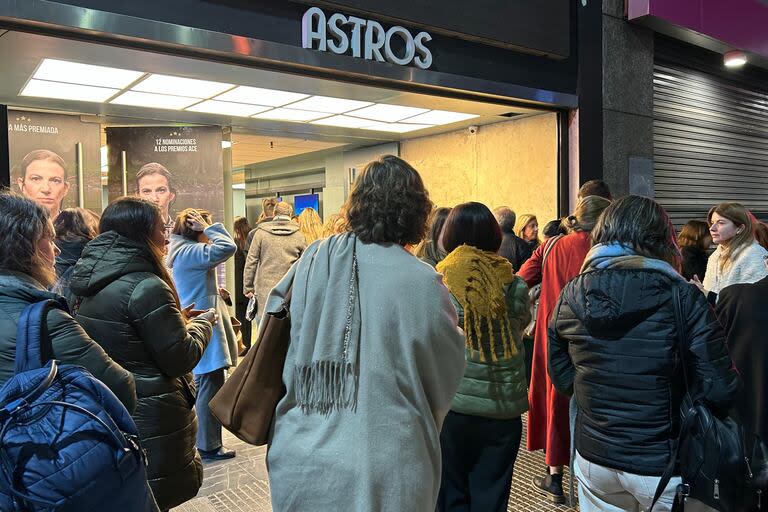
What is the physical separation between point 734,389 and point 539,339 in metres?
2.06

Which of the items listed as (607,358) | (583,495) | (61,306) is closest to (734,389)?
(607,358)

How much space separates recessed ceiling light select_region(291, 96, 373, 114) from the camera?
20.9 feet

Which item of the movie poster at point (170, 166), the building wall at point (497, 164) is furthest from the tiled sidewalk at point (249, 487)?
the building wall at point (497, 164)

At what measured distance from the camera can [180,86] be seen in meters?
5.57

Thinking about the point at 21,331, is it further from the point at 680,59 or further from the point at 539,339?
the point at 680,59

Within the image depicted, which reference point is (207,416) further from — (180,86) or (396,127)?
(396,127)

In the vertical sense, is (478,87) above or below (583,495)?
above

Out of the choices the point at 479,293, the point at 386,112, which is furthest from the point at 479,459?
the point at 386,112

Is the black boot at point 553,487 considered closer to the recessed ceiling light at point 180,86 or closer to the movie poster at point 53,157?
the recessed ceiling light at point 180,86

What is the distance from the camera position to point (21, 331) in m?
1.70

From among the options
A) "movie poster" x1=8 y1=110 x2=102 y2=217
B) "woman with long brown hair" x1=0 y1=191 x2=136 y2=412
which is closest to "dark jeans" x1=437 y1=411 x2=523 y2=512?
"woman with long brown hair" x1=0 y1=191 x2=136 y2=412

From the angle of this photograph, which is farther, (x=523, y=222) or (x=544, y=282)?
(x=523, y=222)

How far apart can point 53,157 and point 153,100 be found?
107 centimetres

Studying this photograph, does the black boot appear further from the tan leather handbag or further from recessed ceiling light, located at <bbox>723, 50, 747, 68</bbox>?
recessed ceiling light, located at <bbox>723, 50, 747, 68</bbox>
